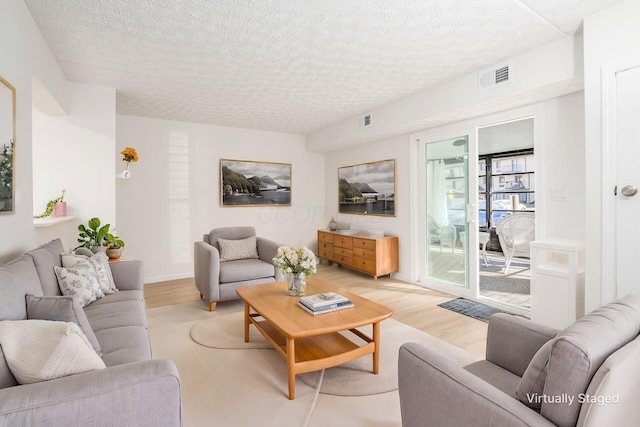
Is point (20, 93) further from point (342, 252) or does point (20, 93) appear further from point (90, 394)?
point (342, 252)

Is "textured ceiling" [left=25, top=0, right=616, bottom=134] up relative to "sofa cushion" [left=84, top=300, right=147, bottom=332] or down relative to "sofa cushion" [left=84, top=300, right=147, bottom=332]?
up

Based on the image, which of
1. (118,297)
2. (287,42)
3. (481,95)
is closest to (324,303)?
(118,297)

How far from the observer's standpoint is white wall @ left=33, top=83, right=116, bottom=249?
11.0 feet

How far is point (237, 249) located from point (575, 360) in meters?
3.60

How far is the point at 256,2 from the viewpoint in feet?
Answer: 6.88

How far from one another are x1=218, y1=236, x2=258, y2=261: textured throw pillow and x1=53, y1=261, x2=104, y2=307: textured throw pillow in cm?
163

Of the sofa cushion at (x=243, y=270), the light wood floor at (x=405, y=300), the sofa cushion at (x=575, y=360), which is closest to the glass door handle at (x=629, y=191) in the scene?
the light wood floor at (x=405, y=300)

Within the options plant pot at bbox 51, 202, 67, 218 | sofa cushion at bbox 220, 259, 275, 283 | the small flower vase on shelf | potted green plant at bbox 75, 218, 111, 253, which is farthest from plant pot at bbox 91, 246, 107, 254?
the small flower vase on shelf

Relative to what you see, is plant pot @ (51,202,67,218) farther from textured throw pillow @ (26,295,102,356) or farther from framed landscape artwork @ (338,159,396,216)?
framed landscape artwork @ (338,159,396,216)

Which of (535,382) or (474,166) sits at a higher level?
(474,166)

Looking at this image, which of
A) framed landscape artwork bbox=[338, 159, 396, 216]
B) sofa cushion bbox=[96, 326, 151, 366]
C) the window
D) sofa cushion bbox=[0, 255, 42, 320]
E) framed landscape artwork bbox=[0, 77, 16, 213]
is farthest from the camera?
the window

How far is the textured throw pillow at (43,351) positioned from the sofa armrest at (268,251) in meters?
2.74

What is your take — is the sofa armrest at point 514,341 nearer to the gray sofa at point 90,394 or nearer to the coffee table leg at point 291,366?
the coffee table leg at point 291,366

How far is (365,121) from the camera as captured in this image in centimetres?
470
